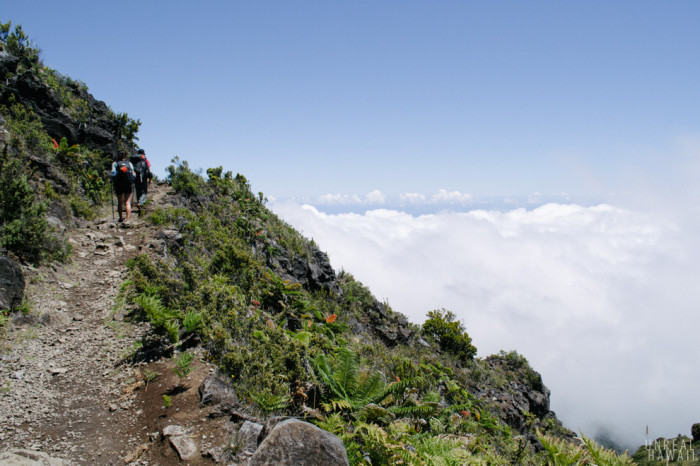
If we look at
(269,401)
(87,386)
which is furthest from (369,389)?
(87,386)

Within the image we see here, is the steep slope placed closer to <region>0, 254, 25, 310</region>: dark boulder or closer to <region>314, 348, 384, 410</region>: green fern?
<region>0, 254, 25, 310</region>: dark boulder

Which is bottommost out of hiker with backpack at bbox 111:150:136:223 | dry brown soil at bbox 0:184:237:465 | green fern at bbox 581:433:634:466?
dry brown soil at bbox 0:184:237:465

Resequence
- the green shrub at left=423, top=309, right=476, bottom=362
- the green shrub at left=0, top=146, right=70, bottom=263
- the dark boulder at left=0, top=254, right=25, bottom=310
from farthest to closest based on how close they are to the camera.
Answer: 1. the green shrub at left=423, top=309, right=476, bottom=362
2. the green shrub at left=0, top=146, right=70, bottom=263
3. the dark boulder at left=0, top=254, right=25, bottom=310

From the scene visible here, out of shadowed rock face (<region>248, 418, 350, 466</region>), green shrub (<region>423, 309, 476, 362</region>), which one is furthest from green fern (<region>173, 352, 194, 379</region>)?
green shrub (<region>423, 309, 476, 362</region>)

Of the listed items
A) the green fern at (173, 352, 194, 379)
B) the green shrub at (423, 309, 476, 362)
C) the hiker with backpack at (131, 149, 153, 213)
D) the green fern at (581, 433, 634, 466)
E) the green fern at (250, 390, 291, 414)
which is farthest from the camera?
the green shrub at (423, 309, 476, 362)

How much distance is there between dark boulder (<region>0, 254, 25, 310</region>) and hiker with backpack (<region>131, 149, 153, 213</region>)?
21.5 feet

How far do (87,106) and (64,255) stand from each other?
35.2 ft

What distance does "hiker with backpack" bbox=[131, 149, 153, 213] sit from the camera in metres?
12.8

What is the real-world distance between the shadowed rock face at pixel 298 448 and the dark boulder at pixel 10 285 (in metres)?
5.61

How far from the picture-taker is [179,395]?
15.7 ft

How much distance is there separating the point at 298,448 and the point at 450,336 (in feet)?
55.0

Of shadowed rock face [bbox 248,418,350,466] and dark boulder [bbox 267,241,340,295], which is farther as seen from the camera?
dark boulder [bbox 267,241,340,295]

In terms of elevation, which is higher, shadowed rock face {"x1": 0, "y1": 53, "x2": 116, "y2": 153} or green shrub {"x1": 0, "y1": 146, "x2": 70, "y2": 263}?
shadowed rock face {"x1": 0, "y1": 53, "x2": 116, "y2": 153}

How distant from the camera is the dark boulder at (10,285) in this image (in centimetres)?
580
